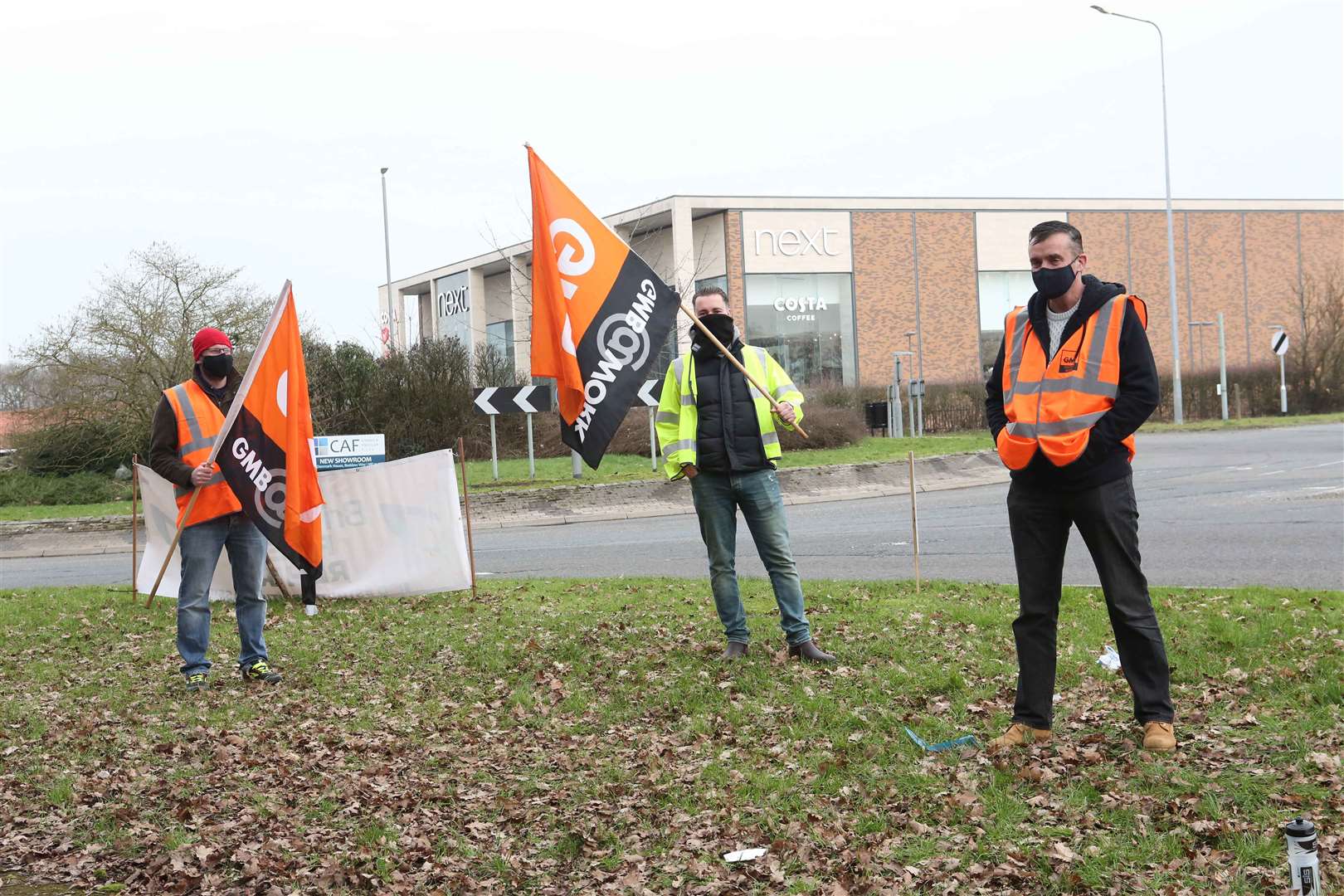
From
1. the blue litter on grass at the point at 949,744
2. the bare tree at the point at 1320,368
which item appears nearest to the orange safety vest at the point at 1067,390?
the blue litter on grass at the point at 949,744

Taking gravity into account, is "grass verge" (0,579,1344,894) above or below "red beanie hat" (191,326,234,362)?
below

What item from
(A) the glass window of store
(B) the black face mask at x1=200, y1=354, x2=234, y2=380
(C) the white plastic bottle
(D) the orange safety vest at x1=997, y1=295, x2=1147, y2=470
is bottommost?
(C) the white plastic bottle

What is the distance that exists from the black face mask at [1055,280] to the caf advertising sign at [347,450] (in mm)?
10301

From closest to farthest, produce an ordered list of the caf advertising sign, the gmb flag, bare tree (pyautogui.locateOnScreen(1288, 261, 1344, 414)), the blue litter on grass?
the blue litter on grass, the gmb flag, the caf advertising sign, bare tree (pyautogui.locateOnScreen(1288, 261, 1344, 414))

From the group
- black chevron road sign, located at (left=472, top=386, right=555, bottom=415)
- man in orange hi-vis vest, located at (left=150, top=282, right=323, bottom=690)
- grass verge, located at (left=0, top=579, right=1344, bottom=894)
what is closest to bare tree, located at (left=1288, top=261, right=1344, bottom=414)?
black chevron road sign, located at (left=472, top=386, right=555, bottom=415)

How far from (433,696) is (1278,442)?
24393 mm

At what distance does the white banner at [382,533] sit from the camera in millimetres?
11508

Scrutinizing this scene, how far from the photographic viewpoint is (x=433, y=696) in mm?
7531

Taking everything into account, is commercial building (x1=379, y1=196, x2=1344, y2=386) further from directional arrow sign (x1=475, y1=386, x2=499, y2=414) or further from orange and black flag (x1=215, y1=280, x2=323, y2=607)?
orange and black flag (x1=215, y1=280, x2=323, y2=607)

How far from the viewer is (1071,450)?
5.16 m

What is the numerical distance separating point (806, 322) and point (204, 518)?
147ft

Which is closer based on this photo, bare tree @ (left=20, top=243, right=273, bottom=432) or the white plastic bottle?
the white plastic bottle

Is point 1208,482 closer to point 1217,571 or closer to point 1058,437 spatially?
point 1217,571

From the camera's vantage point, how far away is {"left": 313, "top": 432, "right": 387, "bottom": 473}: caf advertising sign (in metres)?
14.4
